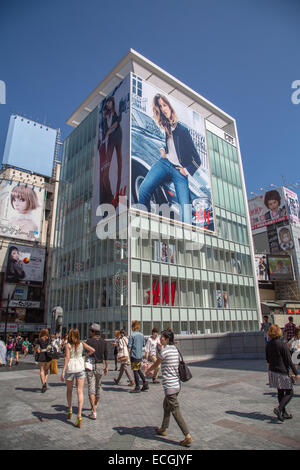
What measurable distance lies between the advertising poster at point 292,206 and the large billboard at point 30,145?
4965 cm

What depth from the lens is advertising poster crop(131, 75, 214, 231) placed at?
3148 cm

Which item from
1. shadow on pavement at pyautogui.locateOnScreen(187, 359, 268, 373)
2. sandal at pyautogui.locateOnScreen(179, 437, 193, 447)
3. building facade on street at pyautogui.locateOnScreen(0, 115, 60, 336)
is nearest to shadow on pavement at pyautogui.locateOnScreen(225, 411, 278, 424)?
sandal at pyautogui.locateOnScreen(179, 437, 193, 447)

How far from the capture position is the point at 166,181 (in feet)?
110

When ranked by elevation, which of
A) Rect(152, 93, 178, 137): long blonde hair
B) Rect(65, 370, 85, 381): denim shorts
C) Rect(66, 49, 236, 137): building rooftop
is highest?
Rect(66, 49, 236, 137): building rooftop

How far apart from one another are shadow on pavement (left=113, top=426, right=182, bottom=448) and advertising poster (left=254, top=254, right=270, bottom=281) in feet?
178

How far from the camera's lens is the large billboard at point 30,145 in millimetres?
57438

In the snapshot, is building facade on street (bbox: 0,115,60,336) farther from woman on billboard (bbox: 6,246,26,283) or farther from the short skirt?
the short skirt

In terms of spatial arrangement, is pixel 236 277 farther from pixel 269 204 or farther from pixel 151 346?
pixel 269 204

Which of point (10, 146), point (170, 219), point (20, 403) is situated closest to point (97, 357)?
point (20, 403)

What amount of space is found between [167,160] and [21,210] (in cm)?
2924

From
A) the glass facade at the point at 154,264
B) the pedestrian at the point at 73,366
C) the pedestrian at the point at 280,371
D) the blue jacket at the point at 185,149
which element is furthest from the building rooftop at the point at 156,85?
the pedestrian at the point at 280,371

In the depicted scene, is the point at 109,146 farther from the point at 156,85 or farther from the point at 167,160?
the point at 156,85

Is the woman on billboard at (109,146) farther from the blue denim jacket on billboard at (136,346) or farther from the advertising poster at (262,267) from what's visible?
the advertising poster at (262,267)

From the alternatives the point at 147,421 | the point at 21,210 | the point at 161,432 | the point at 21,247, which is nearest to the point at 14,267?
the point at 21,247
